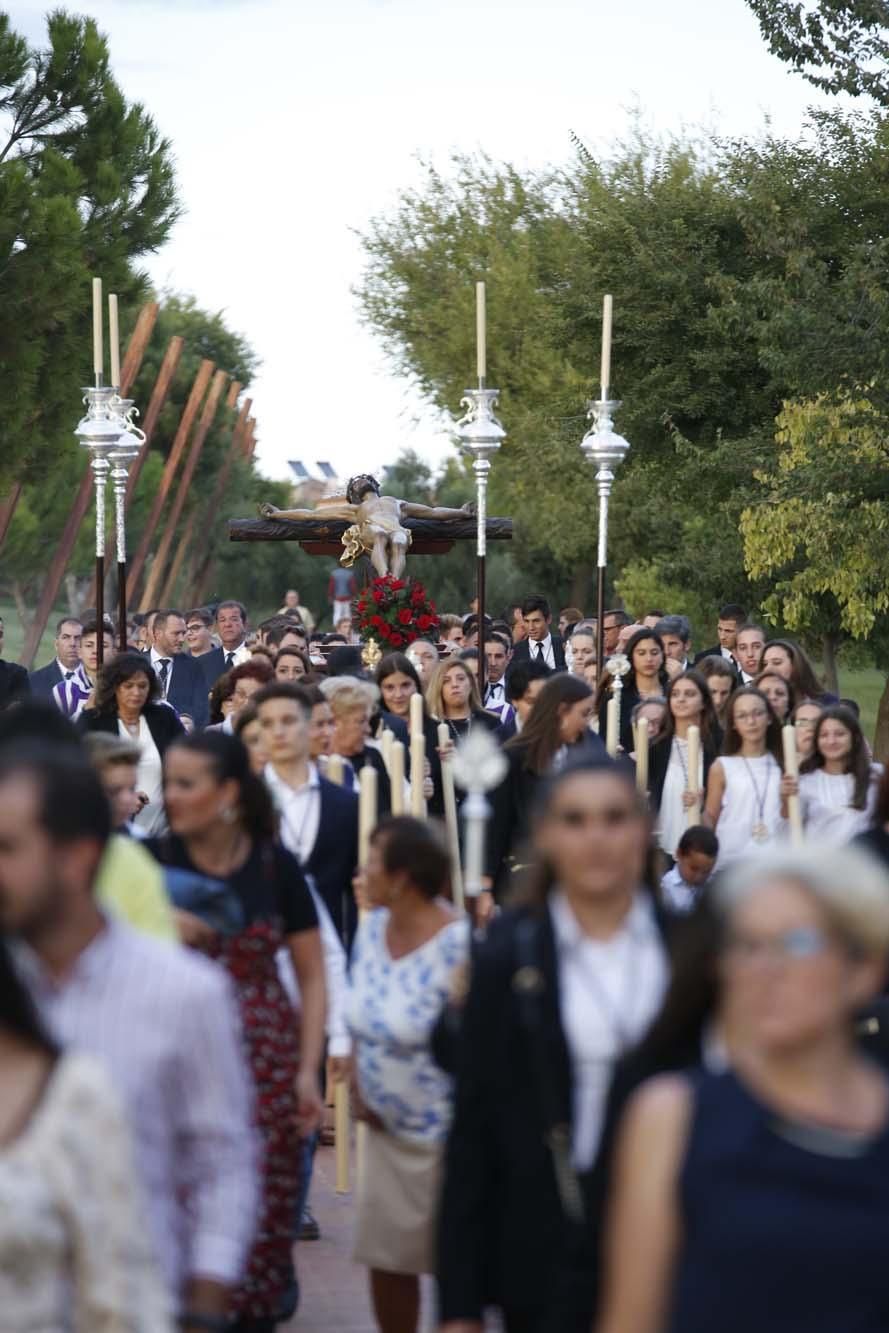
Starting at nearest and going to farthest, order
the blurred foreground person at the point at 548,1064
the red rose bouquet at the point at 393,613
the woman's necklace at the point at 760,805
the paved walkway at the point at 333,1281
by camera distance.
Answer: the blurred foreground person at the point at 548,1064
the paved walkway at the point at 333,1281
the woman's necklace at the point at 760,805
the red rose bouquet at the point at 393,613

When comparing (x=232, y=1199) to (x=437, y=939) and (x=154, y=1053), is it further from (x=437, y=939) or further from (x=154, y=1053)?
(x=437, y=939)

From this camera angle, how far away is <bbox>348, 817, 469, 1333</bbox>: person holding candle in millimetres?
6539

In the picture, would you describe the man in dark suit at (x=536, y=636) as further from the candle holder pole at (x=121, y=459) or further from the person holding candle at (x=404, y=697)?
the person holding candle at (x=404, y=697)

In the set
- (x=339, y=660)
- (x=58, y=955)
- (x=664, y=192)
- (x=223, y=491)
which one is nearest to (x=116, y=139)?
(x=664, y=192)

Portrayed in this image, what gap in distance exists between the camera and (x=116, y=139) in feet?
89.1

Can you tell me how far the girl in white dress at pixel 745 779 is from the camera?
37.6 feet

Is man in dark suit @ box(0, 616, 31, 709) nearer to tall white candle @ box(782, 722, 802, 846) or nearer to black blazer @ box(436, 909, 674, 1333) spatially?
tall white candle @ box(782, 722, 802, 846)

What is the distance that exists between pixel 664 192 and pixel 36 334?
29.7 ft

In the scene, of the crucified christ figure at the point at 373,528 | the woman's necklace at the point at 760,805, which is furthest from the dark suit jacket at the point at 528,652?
the woman's necklace at the point at 760,805

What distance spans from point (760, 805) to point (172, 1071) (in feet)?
24.3

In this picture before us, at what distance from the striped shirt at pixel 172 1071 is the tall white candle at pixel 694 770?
23.8 ft

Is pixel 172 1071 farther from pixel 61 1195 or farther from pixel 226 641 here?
pixel 226 641

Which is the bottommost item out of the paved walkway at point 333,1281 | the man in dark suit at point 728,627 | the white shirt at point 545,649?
the paved walkway at point 333,1281

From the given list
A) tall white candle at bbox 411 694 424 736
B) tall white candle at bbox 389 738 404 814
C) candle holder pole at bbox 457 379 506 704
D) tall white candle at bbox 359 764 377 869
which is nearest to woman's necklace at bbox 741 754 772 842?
tall white candle at bbox 411 694 424 736
